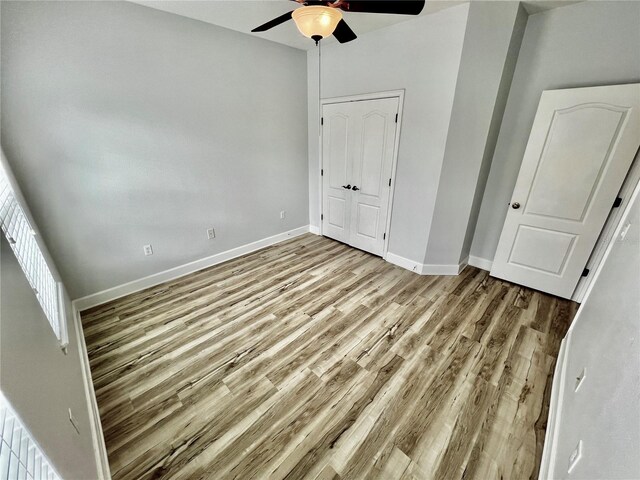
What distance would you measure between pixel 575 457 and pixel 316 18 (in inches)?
95.7

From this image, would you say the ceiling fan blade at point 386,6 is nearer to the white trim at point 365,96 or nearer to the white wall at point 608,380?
the white trim at point 365,96

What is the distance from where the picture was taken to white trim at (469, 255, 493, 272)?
10.2ft

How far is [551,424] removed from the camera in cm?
145

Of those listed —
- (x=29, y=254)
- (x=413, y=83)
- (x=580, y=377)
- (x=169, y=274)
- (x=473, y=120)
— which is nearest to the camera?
(x=580, y=377)

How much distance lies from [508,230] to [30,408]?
362 cm

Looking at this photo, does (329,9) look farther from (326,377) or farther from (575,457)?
(575,457)

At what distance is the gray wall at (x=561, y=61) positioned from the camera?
203 centimetres

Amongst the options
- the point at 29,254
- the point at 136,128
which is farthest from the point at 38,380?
the point at 136,128

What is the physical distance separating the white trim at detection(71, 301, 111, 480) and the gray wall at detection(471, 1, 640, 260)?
3830mm

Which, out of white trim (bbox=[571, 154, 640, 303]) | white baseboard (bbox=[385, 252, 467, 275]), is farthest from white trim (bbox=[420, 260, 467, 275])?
white trim (bbox=[571, 154, 640, 303])

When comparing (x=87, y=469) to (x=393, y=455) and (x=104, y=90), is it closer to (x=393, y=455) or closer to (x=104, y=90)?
(x=393, y=455)

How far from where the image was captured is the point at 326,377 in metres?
1.80

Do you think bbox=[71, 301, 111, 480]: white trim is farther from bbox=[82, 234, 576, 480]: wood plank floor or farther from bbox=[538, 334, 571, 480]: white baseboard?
bbox=[538, 334, 571, 480]: white baseboard

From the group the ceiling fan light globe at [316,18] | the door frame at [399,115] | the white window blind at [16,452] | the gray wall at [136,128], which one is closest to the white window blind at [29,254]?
the gray wall at [136,128]
